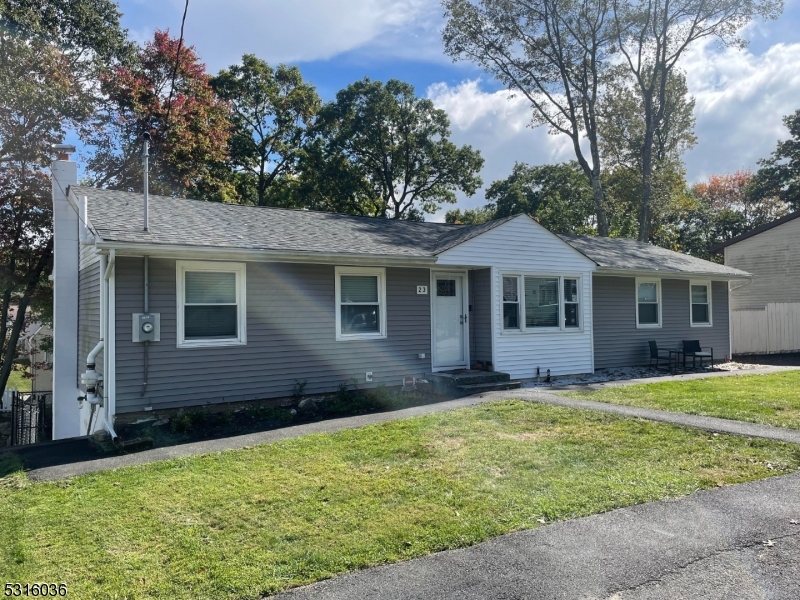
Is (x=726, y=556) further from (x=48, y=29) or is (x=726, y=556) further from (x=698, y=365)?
(x=48, y=29)

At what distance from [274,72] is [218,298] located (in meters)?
22.8

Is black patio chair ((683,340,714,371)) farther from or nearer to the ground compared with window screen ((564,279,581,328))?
nearer to the ground

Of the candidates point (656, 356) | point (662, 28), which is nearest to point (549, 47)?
point (662, 28)

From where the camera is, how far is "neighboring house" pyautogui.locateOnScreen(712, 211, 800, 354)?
1892cm

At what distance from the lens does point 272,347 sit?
9.61m

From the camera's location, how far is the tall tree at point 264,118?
2739cm

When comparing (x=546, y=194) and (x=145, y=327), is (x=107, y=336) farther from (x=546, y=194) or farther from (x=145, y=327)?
(x=546, y=194)

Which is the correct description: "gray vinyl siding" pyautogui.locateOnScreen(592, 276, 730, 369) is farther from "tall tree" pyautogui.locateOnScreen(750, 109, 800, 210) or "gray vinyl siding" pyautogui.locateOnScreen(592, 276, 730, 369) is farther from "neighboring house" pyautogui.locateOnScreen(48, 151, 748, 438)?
"tall tree" pyautogui.locateOnScreen(750, 109, 800, 210)

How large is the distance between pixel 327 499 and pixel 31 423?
1256 cm

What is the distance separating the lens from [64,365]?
10922mm

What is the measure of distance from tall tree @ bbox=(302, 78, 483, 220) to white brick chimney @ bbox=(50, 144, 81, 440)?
56.2 ft

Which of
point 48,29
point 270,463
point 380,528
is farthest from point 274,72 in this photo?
point 380,528

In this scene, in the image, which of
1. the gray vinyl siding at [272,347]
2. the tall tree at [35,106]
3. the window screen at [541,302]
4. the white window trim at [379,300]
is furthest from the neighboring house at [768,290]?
the tall tree at [35,106]

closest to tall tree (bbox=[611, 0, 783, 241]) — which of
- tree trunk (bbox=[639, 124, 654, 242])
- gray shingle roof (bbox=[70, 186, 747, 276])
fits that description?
tree trunk (bbox=[639, 124, 654, 242])
